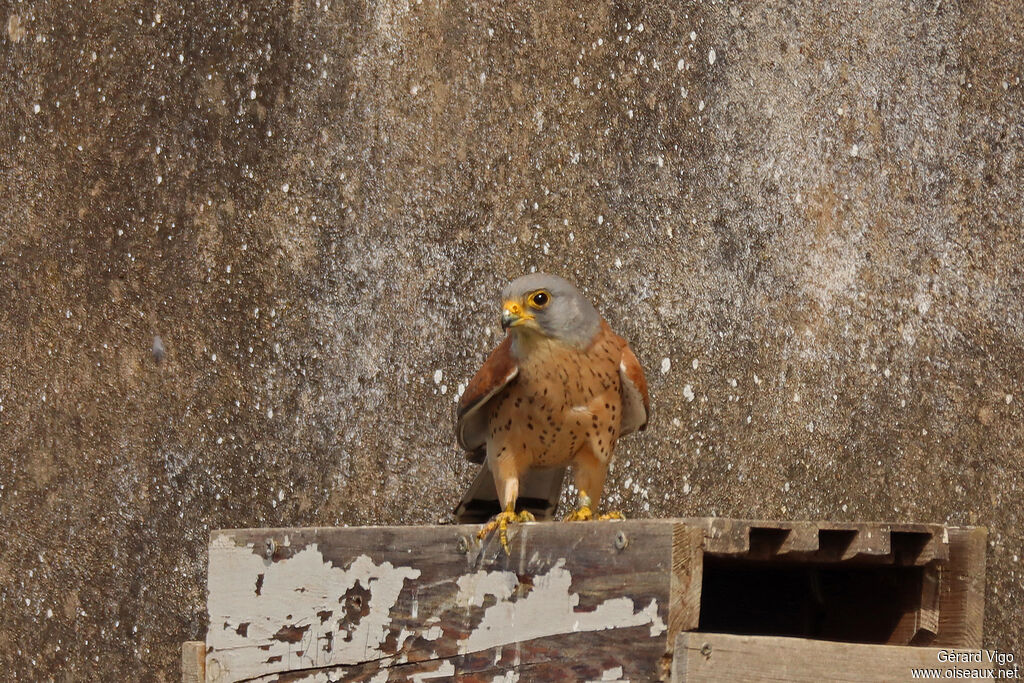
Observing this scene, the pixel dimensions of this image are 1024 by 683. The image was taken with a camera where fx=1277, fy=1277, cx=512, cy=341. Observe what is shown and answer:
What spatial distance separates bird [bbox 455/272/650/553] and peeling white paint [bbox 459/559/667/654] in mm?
238

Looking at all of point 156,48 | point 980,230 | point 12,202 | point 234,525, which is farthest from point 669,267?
point 12,202

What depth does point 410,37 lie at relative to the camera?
128 inches

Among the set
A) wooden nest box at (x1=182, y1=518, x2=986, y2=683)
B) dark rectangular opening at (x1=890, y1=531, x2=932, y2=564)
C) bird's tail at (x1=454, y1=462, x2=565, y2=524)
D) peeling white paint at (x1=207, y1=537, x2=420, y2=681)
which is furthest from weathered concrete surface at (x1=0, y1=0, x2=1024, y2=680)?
dark rectangular opening at (x1=890, y1=531, x2=932, y2=564)

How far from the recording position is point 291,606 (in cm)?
220

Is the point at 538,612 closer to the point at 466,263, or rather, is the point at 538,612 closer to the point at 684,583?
the point at 684,583

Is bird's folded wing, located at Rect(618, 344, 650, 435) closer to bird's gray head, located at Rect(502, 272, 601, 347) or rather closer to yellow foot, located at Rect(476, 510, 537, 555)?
bird's gray head, located at Rect(502, 272, 601, 347)

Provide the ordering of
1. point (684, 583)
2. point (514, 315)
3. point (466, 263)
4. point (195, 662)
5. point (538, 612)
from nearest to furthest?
point (684, 583) → point (538, 612) → point (514, 315) → point (195, 662) → point (466, 263)

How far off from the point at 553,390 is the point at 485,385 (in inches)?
5.0

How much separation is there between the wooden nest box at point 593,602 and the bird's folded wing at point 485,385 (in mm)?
315

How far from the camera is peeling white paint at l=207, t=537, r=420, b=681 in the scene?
209cm

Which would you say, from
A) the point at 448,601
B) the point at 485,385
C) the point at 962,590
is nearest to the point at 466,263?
the point at 485,385

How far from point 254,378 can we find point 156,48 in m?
0.92

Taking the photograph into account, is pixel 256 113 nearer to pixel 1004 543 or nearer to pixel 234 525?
pixel 234 525

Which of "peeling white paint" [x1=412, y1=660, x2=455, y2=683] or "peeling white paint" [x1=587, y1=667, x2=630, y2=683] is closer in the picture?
"peeling white paint" [x1=587, y1=667, x2=630, y2=683]
